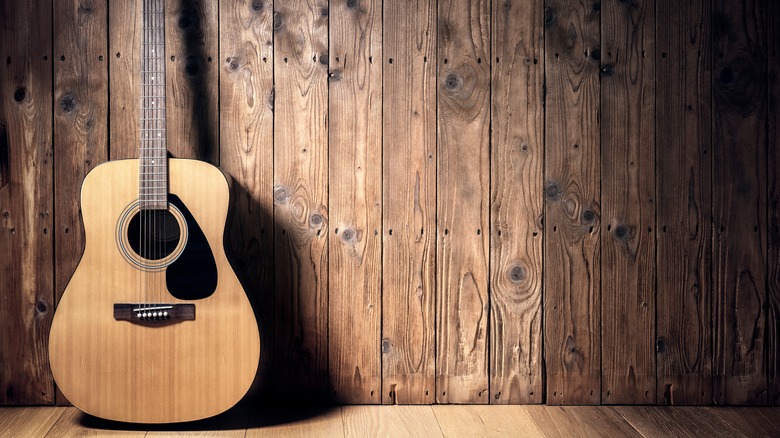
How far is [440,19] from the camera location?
1732 millimetres

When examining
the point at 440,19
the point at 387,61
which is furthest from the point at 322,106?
the point at 440,19

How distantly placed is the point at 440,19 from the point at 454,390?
1080 mm

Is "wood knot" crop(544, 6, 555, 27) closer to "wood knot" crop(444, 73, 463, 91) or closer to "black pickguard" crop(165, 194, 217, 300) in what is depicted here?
"wood knot" crop(444, 73, 463, 91)

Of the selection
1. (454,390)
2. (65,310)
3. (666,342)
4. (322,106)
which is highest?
(322,106)

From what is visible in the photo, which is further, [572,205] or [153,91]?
[572,205]

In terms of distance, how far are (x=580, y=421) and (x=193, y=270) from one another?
1121 mm

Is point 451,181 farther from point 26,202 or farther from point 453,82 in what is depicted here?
point 26,202

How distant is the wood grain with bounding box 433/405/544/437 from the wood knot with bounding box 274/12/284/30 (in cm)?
118

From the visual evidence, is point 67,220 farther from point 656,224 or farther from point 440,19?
point 656,224

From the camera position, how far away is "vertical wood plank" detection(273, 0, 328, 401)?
1.72 meters

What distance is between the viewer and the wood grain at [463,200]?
68.3 inches

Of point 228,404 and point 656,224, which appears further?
point 656,224

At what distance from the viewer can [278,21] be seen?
1.72 metres

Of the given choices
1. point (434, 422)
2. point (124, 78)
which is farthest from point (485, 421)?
point (124, 78)
